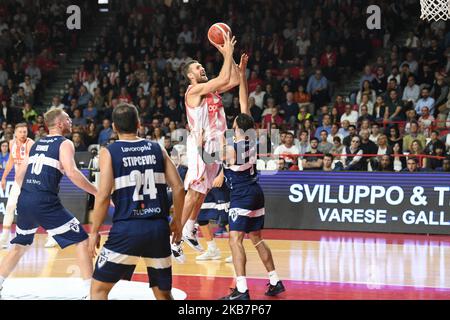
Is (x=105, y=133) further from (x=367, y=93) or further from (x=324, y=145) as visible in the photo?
(x=367, y=93)

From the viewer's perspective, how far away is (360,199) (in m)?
15.3


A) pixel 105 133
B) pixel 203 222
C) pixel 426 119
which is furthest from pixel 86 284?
pixel 105 133

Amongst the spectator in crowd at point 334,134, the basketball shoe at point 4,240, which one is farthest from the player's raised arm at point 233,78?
the spectator in crowd at point 334,134

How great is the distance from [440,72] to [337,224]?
5672 mm

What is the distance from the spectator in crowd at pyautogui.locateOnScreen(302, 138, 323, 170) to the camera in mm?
16453

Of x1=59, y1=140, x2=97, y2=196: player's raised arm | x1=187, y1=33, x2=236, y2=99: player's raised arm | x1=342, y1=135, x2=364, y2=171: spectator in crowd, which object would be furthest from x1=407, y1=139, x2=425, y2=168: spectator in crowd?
x1=59, y1=140, x2=97, y2=196: player's raised arm

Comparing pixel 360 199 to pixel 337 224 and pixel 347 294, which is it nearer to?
pixel 337 224

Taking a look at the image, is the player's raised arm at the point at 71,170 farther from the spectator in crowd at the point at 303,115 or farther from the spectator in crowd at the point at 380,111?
the spectator in crowd at the point at 303,115

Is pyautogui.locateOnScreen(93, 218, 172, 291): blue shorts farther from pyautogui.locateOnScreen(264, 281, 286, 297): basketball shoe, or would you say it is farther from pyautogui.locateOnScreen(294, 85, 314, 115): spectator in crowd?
pyautogui.locateOnScreen(294, 85, 314, 115): spectator in crowd

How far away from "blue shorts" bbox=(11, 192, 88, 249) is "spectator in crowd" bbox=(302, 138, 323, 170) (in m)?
8.53

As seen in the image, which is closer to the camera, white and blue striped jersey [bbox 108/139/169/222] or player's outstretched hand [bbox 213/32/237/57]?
→ white and blue striped jersey [bbox 108/139/169/222]

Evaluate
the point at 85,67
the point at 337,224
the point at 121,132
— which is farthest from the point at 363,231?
the point at 85,67

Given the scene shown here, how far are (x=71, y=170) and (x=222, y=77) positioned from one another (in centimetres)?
228

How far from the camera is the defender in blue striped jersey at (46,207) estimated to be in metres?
8.38
